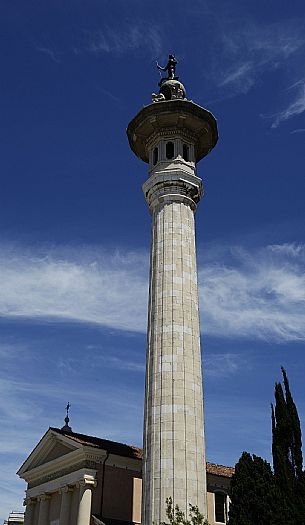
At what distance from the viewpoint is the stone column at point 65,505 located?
30859 mm

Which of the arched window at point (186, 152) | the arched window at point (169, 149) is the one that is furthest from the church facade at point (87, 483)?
the arched window at point (186, 152)

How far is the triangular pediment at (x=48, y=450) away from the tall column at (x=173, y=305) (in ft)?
32.6

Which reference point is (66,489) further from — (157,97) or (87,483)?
(157,97)

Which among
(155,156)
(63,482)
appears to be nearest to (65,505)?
(63,482)

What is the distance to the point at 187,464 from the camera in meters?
22.8

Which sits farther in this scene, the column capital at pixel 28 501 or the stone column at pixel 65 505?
the column capital at pixel 28 501

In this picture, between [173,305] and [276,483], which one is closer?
[276,483]

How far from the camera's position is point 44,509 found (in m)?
33.9

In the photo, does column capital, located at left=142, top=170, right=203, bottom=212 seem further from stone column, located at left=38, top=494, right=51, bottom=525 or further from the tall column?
stone column, located at left=38, top=494, right=51, bottom=525

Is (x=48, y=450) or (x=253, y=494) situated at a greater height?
(x=48, y=450)

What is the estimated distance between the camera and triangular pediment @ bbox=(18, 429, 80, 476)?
109 ft

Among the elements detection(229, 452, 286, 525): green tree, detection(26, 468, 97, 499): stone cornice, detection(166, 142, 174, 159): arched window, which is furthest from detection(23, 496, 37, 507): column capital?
detection(166, 142, 174, 159): arched window

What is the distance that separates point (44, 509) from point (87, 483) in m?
5.67

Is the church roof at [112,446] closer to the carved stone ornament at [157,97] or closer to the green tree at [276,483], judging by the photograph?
the green tree at [276,483]
